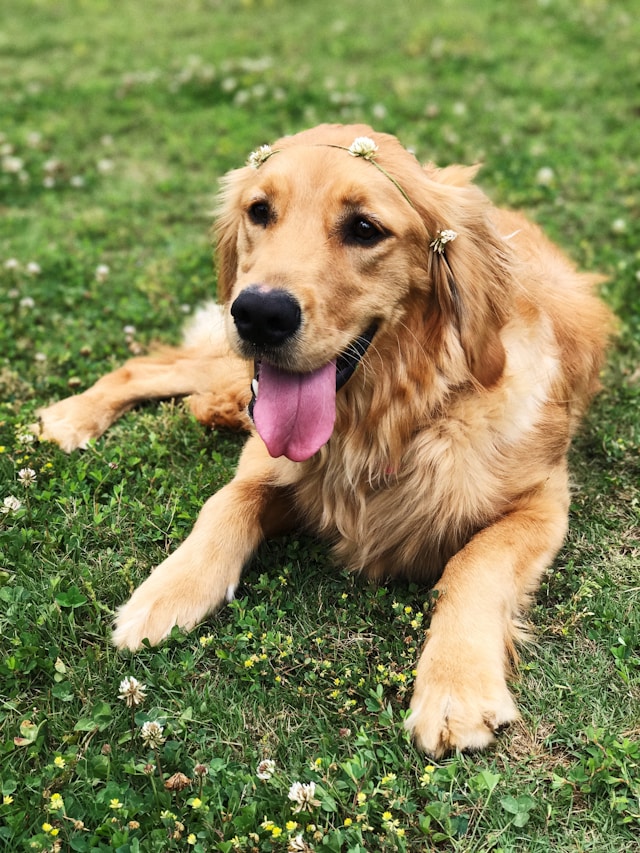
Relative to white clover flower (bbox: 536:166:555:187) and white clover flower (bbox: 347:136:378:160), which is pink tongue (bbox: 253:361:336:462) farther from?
white clover flower (bbox: 536:166:555:187)

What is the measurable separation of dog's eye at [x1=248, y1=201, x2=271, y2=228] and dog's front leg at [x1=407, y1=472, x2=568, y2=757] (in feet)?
4.72

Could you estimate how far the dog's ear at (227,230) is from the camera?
348cm

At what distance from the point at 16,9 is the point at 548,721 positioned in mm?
11939

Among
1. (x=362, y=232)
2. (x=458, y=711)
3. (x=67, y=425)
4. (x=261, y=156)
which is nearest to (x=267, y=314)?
(x=362, y=232)

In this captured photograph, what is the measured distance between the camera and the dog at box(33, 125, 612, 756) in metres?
2.68

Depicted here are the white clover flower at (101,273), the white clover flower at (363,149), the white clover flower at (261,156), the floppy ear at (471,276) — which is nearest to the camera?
the white clover flower at (363,149)

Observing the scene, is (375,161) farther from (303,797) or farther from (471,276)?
(303,797)

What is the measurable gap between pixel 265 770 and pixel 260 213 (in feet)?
6.39

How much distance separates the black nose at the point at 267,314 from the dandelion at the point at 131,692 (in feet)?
3.82

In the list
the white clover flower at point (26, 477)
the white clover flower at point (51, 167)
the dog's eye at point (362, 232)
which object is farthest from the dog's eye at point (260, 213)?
the white clover flower at point (51, 167)

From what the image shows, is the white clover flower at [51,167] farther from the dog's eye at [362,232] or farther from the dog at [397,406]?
the dog's eye at [362,232]

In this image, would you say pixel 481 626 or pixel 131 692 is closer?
pixel 131 692

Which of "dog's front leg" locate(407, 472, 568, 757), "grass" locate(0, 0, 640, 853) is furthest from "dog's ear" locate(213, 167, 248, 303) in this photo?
"dog's front leg" locate(407, 472, 568, 757)

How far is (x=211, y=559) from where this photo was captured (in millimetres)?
2973
